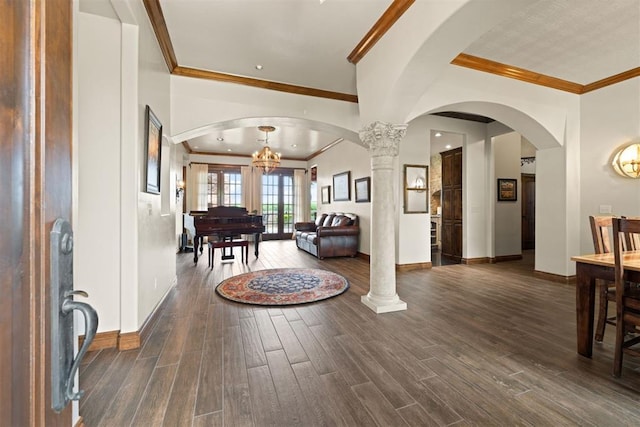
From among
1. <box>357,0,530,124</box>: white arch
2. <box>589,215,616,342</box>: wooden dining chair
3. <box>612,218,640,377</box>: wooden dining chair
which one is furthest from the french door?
<box>612,218,640,377</box>: wooden dining chair

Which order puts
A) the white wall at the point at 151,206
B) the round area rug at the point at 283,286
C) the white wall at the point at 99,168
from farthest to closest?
the round area rug at the point at 283,286, the white wall at the point at 151,206, the white wall at the point at 99,168

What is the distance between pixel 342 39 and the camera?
3104 mm

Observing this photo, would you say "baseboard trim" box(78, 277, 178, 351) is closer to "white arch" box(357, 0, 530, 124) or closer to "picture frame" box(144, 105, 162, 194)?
"picture frame" box(144, 105, 162, 194)

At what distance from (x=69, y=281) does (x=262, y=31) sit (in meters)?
3.14

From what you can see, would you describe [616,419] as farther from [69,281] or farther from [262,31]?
[262,31]

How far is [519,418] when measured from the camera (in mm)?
1549

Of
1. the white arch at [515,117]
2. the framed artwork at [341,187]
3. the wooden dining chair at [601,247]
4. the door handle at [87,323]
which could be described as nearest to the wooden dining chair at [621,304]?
the wooden dining chair at [601,247]

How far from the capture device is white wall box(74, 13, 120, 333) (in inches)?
89.2

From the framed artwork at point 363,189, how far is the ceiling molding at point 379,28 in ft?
9.79

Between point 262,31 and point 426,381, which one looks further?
point 262,31

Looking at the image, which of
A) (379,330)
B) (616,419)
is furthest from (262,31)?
(616,419)

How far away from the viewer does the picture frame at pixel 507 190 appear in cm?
625

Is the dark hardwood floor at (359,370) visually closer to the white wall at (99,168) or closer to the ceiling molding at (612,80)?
the white wall at (99,168)

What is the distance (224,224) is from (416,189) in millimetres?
4077
